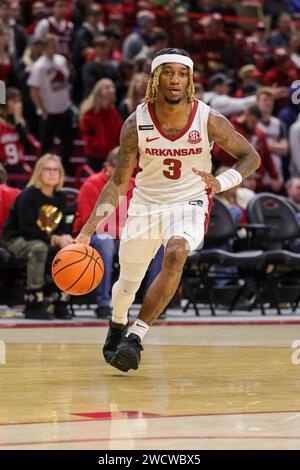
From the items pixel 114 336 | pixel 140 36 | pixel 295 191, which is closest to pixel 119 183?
pixel 114 336

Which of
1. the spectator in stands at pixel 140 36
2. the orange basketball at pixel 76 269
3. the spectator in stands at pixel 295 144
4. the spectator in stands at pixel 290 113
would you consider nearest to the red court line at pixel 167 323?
the orange basketball at pixel 76 269

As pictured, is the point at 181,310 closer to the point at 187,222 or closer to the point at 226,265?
the point at 226,265

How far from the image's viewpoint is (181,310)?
1520cm

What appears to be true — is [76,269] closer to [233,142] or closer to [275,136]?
[233,142]

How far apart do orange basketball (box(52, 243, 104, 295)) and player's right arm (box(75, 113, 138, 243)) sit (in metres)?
0.21

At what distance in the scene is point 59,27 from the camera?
1969 cm

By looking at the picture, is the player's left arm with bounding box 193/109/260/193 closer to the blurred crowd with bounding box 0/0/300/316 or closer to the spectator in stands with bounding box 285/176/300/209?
the blurred crowd with bounding box 0/0/300/316

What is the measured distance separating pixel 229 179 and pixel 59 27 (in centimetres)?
1191

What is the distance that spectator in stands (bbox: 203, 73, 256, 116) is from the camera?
60.8ft

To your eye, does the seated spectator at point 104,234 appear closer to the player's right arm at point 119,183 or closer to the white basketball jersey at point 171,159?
Result: the player's right arm at point 119,183

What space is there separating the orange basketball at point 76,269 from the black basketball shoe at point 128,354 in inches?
18.0

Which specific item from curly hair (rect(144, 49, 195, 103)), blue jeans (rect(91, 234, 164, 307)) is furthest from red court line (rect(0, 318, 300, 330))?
curly hair (rect(144, 49, 195, 103))

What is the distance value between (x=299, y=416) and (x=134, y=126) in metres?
2.96

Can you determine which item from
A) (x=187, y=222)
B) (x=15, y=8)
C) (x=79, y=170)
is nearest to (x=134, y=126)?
(x=187, y=222)
